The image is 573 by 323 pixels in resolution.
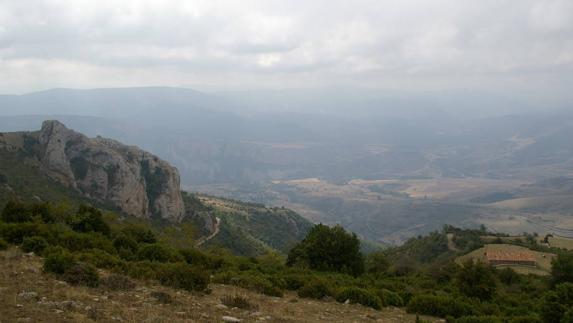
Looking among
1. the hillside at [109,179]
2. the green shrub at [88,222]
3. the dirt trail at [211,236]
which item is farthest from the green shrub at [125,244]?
the dirt trail at [211,236]

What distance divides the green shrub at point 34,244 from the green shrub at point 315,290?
10175 mm

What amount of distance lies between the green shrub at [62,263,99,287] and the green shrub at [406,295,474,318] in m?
10.9

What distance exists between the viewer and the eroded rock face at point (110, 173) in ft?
268

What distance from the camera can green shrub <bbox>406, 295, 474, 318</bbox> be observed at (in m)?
17.0

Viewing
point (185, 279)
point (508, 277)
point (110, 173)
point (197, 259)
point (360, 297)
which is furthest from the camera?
point (110, 173)

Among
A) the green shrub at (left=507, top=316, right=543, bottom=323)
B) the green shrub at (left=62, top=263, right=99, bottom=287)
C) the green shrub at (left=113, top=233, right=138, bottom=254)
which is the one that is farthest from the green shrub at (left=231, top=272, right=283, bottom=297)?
the green shrub at (left=507, top=316, right=543, bottom=323)

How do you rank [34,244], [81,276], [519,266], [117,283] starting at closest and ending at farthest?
[81,276]
[117,283]
[34,244]
[519,266]

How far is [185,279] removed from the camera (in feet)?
50.5

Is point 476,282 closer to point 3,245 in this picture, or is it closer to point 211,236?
point 3,245

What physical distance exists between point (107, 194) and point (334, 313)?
75.9m

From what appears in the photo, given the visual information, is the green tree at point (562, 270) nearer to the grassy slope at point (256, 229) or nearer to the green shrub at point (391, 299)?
the green shrub at point (391, 299)

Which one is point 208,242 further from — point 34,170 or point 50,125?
point 50,125


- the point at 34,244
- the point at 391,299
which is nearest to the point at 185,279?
the point at 34,244

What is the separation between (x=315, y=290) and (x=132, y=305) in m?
7.69
